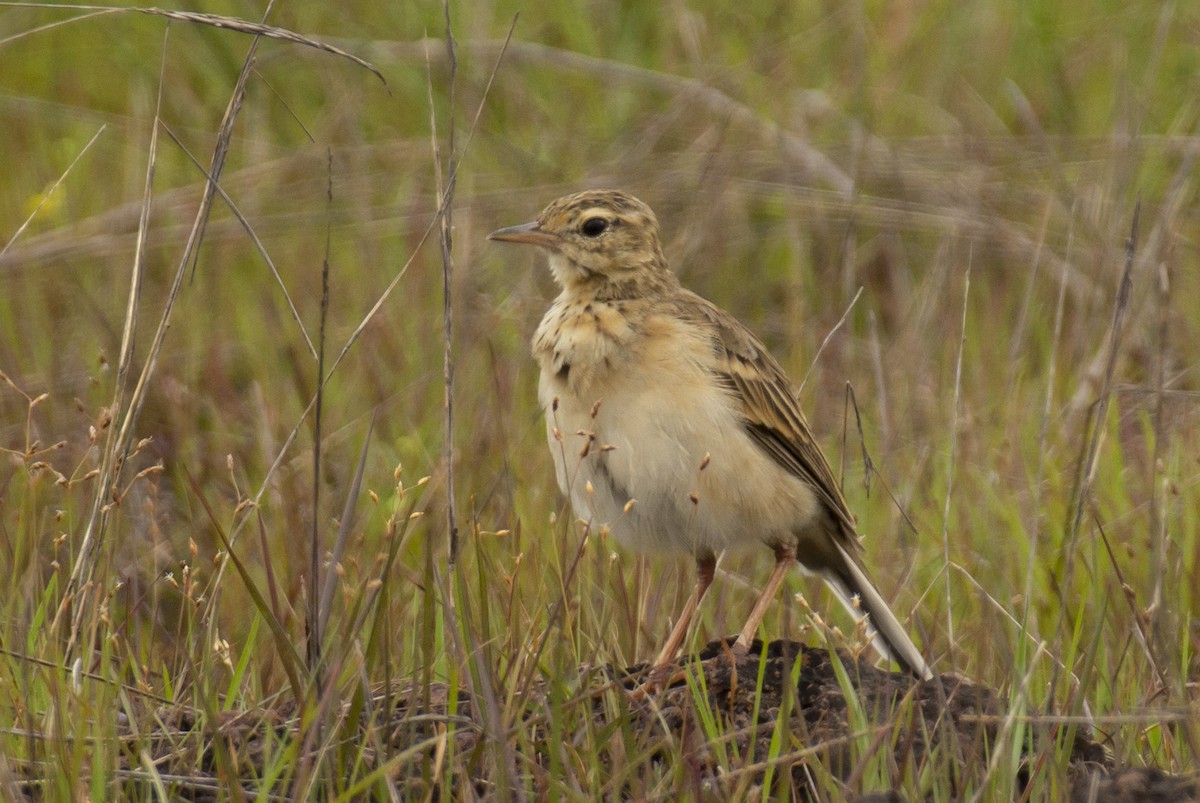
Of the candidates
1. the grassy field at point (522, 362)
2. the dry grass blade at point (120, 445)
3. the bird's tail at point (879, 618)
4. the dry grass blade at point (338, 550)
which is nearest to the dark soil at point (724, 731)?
the grassy field at point (522, 362)

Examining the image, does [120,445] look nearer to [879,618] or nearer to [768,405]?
[768,405]

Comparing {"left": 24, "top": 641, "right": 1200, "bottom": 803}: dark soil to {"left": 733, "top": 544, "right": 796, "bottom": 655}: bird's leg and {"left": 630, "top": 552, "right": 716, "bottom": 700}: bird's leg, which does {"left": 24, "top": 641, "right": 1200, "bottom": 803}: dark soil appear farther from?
{"left": 733, "top": 544, "right": 796, "bottom": 655}: bird's leg

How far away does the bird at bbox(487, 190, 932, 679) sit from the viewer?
4.83 metres

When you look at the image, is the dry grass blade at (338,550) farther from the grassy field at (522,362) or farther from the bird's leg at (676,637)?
the bird's leg at (676,637)

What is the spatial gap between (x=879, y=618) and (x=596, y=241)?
148 centimetres

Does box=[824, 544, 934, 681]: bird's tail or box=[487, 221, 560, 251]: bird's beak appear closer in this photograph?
box=[824, 544, 934, 681]: bird's tail

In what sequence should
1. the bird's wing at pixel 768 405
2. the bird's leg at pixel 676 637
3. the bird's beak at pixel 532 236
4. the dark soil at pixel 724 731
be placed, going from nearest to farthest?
the dark soil at pixel 724 731
the bird's leg at pixel 676 637
the bird's wing at pixel 768 405
the bird's beak at pixel 532 236

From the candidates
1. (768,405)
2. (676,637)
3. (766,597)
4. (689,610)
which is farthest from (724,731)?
(768,405)

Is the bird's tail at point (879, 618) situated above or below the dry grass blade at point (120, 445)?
below

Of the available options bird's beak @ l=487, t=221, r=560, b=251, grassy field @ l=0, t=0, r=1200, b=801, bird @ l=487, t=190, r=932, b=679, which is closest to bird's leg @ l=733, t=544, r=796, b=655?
bird @ l=487, t=190, r=932, b=679

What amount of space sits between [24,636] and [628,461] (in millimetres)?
1800

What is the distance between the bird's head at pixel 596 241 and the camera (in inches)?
211

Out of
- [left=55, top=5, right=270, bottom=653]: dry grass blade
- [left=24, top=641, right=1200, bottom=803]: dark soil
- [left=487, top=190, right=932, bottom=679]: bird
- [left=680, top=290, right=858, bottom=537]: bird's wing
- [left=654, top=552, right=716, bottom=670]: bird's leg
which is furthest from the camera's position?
[left=680, top=290, right=858, bottom=537]: bird's wing

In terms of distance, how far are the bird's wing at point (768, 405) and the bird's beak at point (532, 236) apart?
47cm
